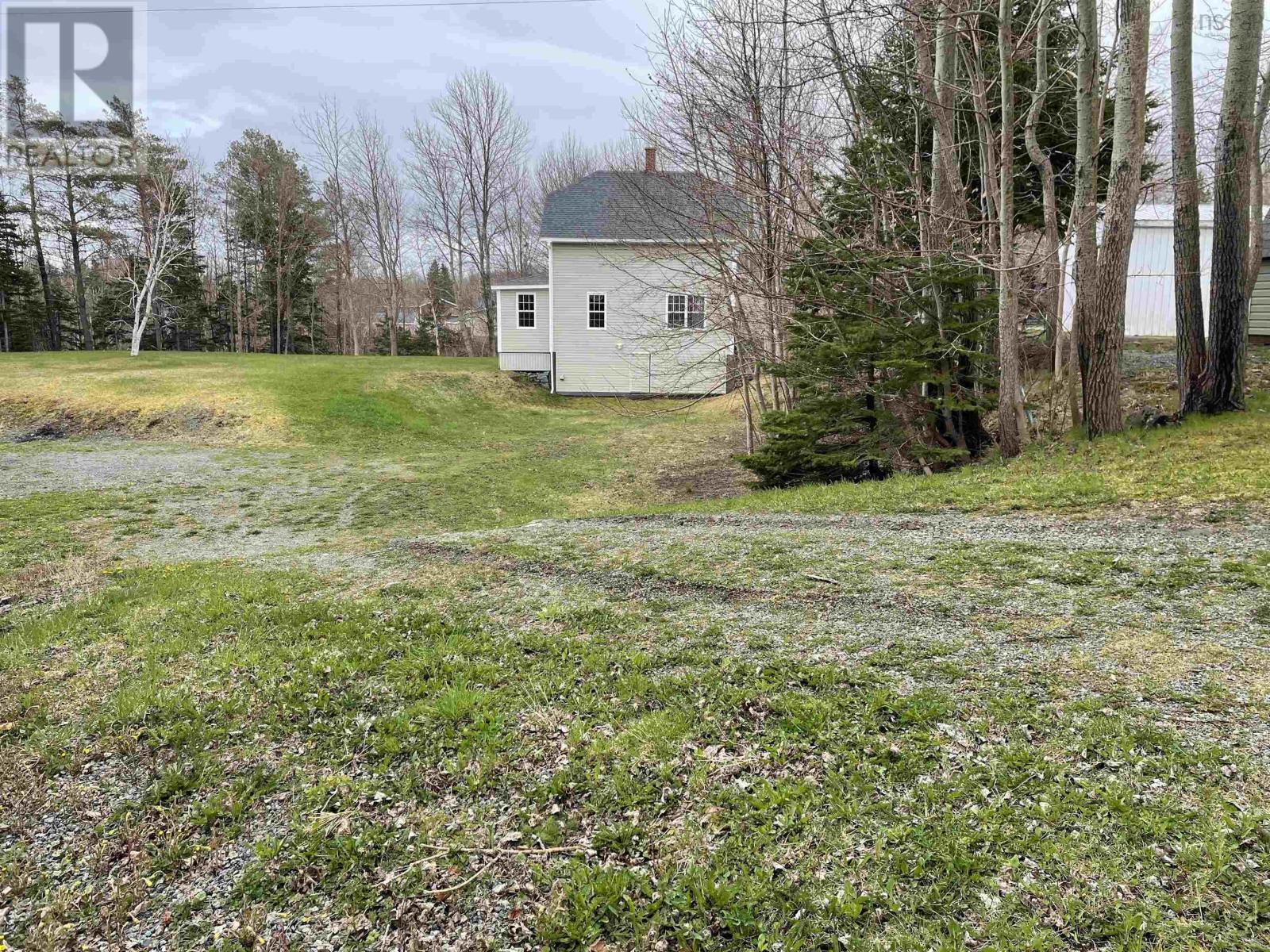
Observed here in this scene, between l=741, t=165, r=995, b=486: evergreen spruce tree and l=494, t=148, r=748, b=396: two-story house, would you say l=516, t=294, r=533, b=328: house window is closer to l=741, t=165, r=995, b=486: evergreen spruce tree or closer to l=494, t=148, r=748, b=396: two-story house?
l=494, t=148, r=748, b=396: two-story house

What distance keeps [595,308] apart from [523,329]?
2969 mm

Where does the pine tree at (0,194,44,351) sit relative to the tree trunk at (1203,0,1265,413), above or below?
above

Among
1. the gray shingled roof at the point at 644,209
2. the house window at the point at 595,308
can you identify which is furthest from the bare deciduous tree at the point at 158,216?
the house window at the point at 595,308

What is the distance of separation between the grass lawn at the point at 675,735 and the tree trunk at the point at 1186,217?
1.68m

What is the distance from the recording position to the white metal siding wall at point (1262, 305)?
1331 centimetres

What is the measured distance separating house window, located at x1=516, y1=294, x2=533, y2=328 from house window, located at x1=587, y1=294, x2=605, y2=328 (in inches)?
100

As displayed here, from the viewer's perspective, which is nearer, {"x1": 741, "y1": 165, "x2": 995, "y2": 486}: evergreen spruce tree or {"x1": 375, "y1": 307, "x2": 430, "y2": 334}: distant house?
{"x1": 741, "y1": 165, "x2": 995, "y2": 486}: evergreen spruce tree

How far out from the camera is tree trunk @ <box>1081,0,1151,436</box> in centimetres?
693

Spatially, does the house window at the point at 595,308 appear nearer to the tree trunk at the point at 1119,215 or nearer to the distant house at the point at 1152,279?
the distant house at the point at 1152,279

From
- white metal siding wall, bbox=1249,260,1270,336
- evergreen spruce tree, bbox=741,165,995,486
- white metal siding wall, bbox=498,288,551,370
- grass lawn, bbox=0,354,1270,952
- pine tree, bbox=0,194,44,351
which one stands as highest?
pine tree, bbox=0,194,44,351

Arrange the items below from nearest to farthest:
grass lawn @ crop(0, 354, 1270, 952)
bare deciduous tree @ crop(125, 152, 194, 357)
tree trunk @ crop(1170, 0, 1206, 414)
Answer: grass lawn @ crop(0, 354, 1270, 952) < tree trunk @ crop(1170, 0, 1206, 414) < bare deciduous tree @ crop(125, 152, 194, 357)

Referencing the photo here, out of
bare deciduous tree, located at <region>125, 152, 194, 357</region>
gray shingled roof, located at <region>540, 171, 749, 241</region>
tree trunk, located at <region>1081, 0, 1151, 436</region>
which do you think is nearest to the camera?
tree trunk, located at <region>1081, 0, 1151, 436</region>

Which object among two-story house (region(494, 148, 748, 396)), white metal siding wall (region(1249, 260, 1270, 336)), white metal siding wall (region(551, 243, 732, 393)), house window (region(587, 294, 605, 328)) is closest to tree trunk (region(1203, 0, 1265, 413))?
white metal siding wall (region(1249, 260, 1270, 336))

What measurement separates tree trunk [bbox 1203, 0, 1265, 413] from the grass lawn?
57.9 inches
